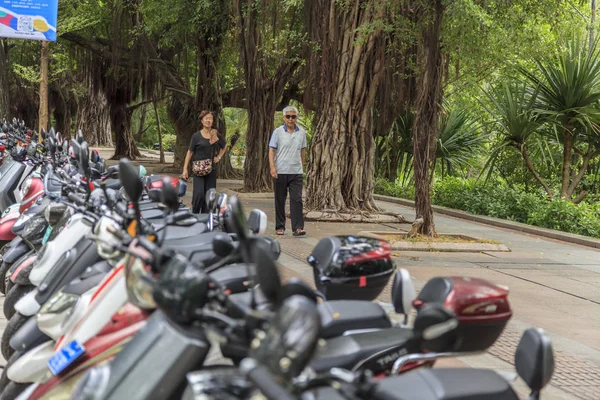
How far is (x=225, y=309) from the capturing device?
7.12 feet

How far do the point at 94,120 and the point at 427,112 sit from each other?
1273 inches

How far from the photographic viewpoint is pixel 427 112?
1117 cm

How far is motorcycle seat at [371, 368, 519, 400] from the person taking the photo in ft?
7.45

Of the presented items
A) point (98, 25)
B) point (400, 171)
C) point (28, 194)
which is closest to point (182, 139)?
point (98, 25)

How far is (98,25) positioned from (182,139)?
471 centimetres

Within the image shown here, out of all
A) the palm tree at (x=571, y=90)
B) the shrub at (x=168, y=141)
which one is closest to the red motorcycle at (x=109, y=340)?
the palm tree at (x=571, y=90)

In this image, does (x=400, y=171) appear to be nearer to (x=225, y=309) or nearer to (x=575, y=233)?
(x=575, y=233)

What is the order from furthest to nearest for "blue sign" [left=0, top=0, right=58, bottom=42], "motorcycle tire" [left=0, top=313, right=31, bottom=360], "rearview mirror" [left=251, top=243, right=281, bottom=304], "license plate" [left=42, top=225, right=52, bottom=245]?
"blue sign" [left=0, top=0, right=58, bottom=42], "license plate" [left=42, top=225, right=52, bottom=245], "motorcycle tire" [left=0, top=313, right=31, bottom=360], "rearview mirror" [left=251, top=243, right=281, bottom=304]

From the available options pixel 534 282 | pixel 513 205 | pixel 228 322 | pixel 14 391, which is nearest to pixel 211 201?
pixel 14 391

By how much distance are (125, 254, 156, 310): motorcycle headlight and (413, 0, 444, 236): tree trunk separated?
350 inches

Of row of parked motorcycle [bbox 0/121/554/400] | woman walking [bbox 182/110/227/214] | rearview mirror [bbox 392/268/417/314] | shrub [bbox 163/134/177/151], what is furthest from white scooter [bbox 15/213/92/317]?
shrub [bbox 163/134/177/151]

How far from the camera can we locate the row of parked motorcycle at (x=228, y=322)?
1955mm

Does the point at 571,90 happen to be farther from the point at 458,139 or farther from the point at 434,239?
the point at 458,139

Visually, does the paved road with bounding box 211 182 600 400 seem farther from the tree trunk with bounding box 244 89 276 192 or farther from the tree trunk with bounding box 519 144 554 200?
the tree trunk with bounding box 244 89 276 192
